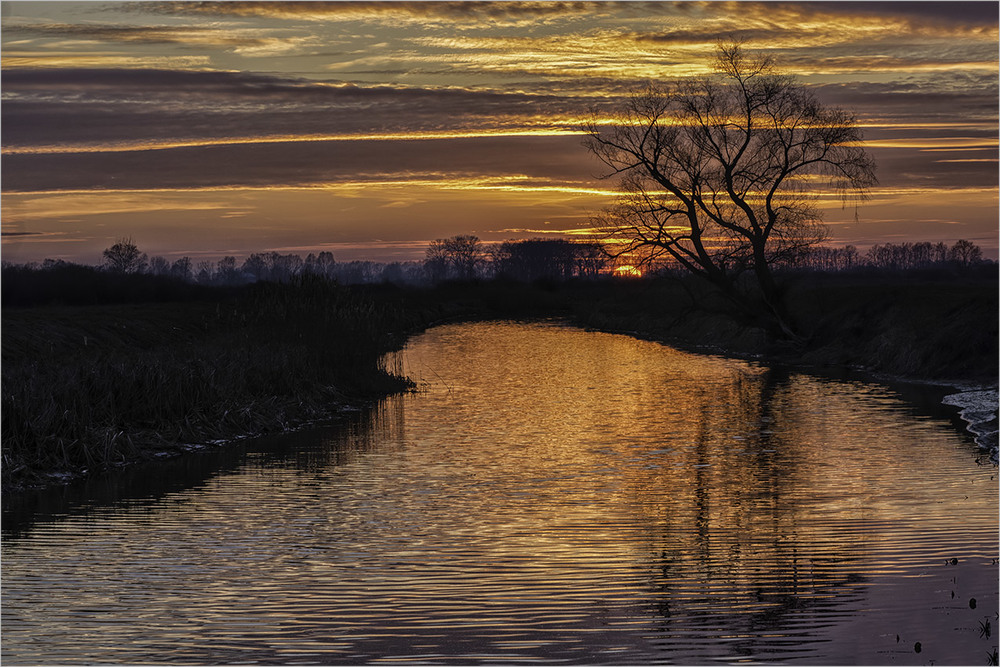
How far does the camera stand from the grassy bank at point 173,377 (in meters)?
18.2

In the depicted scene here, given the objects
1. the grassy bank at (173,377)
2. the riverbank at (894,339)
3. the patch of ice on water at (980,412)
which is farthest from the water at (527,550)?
the riverbank at (894,339)

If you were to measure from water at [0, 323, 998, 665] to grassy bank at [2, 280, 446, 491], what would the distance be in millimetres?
1101

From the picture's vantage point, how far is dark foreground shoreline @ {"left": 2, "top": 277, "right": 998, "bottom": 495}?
18781 millimetres

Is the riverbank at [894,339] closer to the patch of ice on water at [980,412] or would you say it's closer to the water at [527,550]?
the patch of ice on water at [980,412]

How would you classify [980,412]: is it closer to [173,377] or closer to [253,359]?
[253,359]

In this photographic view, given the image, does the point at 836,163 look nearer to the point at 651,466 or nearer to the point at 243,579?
the point at 651,466

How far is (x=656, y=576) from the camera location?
455 inches

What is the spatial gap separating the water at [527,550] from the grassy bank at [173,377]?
3.61 feet

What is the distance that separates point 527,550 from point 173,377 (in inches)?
444

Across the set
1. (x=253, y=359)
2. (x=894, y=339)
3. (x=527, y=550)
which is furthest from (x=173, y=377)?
(x=894, y=339)

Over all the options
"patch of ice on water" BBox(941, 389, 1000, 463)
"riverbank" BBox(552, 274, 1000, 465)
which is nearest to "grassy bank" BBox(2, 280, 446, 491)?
"patch of ice on water" BBox(941, 389, 1000, 463)

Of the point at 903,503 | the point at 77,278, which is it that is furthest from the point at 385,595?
the point at 77,278

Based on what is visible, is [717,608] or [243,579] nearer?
[717,608]

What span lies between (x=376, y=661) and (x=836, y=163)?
39099mm
